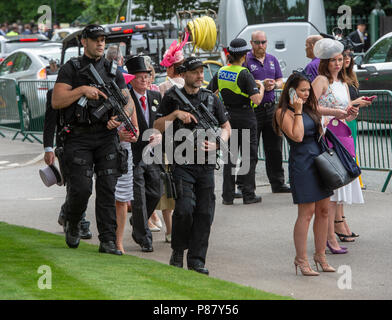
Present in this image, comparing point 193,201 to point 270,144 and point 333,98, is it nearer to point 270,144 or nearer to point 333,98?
point 333,98

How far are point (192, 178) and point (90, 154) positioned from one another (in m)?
0.92

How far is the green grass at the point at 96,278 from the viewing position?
6383 millimetres

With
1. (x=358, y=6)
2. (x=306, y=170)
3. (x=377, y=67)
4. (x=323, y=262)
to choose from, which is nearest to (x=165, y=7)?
(x=358, y=6)

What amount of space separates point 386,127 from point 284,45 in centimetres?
1033

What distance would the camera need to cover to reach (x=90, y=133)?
794cm

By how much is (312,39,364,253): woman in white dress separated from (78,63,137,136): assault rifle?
6.12ft

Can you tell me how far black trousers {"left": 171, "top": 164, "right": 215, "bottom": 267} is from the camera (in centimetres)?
773

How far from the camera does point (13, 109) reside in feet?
60.6

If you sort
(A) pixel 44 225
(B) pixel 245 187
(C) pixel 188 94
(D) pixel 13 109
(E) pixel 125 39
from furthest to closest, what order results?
1. (E) pixel 125 39
2. (D) pixel 13 109
3. (B) pixel 245 187
4. (A) pixel 44 225
5. (C) pixel 188 94

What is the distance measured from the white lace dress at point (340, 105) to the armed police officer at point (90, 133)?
1912 mm

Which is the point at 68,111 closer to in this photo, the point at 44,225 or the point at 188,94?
the point at 188,94

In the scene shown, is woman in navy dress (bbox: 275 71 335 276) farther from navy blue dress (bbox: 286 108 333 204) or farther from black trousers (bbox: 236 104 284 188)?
black trousers (bbox: 236 104 284 188)

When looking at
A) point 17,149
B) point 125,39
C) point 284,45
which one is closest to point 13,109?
point 17,149

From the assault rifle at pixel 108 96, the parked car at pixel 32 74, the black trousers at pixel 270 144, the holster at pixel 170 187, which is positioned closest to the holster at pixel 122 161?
the assault rifle at pixel 108 96
